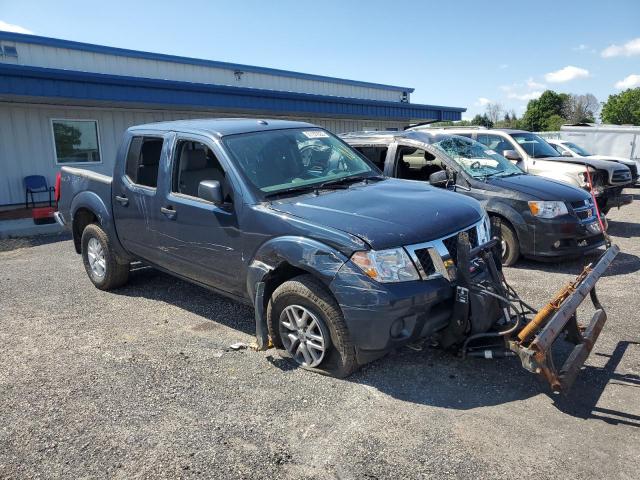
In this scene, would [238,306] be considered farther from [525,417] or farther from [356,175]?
[525,417]

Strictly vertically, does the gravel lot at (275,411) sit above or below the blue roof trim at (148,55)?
below

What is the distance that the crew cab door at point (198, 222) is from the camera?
4.29 metres

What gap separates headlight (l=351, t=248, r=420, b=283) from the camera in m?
3.41

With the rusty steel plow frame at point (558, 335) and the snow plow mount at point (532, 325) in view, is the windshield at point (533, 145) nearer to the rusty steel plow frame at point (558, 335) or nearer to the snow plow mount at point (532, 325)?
the snow plow mount at point (532, 325)

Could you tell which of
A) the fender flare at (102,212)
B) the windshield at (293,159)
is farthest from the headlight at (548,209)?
the fender flare at (102,212)

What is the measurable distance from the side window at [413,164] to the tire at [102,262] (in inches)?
153

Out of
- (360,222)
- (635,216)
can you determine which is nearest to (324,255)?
(360,222)

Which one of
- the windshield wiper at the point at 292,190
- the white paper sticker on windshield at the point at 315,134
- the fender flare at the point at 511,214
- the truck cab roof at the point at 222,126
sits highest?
the truck cab roof at the point at 222,126

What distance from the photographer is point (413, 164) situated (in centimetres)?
719

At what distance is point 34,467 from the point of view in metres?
2.95

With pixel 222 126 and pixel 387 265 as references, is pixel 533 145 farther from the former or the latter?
pixel 387 265

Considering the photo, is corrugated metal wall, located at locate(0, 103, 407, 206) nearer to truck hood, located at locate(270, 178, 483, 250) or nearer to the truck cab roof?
the truck cab roof

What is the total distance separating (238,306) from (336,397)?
7.29 ft

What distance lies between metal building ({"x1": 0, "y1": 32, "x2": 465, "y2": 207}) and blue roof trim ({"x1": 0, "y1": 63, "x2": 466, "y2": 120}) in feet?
0.07
